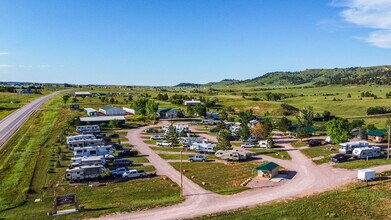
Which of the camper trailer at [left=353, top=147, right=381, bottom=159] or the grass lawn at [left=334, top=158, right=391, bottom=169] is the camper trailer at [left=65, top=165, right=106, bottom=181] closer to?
the grass lawn at [left=334, top=158, right=391, bottom=169]

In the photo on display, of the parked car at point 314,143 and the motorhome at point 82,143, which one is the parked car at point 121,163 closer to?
the motorhome at point 82,143

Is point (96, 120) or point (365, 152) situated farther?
point (96, 120)

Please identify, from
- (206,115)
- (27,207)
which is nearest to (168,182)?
(27,207)

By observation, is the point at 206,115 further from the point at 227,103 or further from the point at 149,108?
the point at 227,103

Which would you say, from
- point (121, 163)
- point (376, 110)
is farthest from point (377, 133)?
point (376, 110)

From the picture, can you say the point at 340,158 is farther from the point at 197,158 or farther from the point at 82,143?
the point at 82,143

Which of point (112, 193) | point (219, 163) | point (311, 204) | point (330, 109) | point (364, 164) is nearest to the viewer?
point (311, 204)

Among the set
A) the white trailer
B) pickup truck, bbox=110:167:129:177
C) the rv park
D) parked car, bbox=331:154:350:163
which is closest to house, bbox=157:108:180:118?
the rv park
